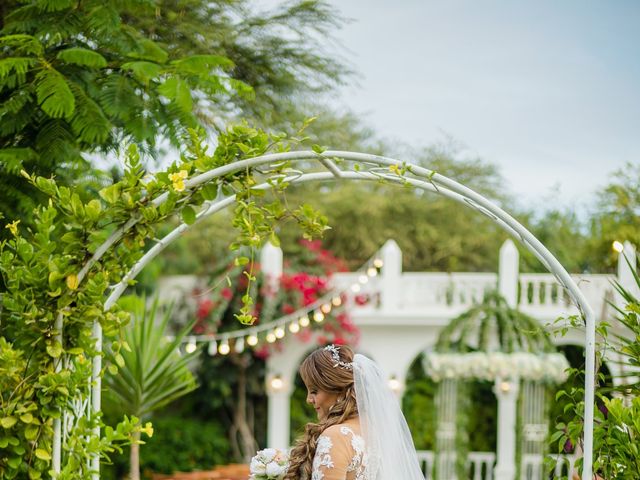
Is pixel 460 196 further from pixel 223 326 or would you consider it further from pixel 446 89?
pixel 446 89

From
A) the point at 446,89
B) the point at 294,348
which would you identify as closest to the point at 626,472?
the point at 294,348

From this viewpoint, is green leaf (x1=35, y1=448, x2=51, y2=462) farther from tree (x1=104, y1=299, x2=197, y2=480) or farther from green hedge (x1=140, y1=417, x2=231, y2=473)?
green hedge (x1=140, y1=417, x2=231, y2=473)

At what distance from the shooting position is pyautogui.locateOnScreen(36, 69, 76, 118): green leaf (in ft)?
17.5

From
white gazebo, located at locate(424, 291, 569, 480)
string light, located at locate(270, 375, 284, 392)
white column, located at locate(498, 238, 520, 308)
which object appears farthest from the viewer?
white column, located at locate(498, 238, 520, 308)

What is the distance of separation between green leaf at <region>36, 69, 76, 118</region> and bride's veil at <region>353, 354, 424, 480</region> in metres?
2.43

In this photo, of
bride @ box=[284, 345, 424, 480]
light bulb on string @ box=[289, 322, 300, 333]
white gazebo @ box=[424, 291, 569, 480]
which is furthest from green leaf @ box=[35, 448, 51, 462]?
light bulb on string @ box=[289, 322, 300, 333]

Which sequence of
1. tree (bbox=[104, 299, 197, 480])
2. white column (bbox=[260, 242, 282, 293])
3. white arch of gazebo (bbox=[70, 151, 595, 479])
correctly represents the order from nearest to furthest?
white arch of gazebo (bbox=[70, 151, 595, 479]) → tree (bbox=[104, 299, 197, 480]) → white column (bbox=[260, 242, 282, 293])

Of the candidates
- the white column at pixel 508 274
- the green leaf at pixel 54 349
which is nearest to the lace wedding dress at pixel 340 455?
the green leaf at pixel 54 349

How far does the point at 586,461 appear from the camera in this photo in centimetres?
447

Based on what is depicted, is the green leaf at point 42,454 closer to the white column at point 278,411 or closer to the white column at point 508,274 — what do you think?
the white column at point 278,411

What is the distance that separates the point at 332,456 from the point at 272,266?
957 centimetres

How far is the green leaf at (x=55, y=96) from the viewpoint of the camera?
209 inches

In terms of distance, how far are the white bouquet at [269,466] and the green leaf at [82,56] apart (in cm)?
263

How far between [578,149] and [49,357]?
19506 millimetres
